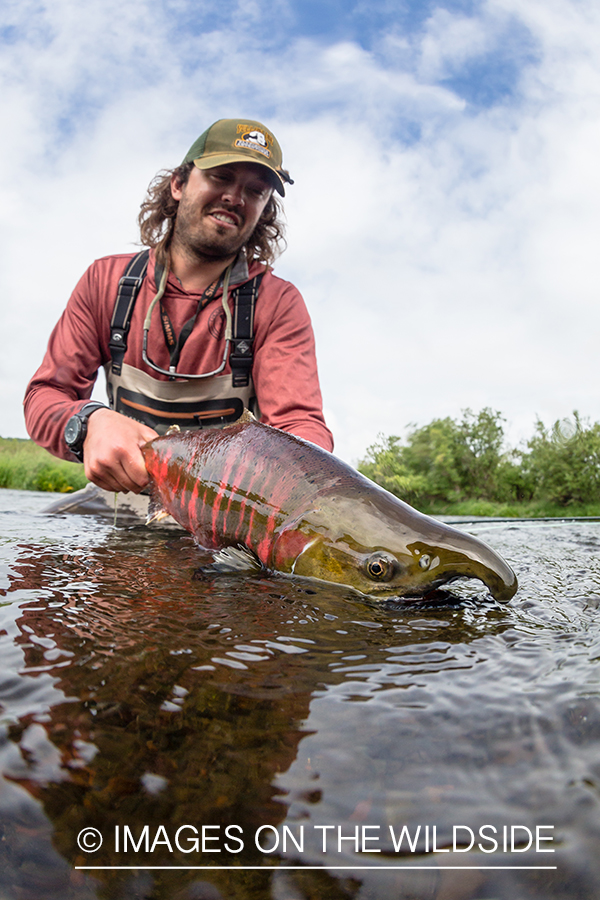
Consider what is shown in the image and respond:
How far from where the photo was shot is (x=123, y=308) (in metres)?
4.46

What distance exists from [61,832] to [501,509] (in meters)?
20.4

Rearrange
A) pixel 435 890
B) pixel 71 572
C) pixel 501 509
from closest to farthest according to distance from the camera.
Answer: pixel 435 890 → pixel 71 572 → pixel 501 509

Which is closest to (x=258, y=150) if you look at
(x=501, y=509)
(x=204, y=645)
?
(x=204, y=645)

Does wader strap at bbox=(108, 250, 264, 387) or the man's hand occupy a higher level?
wader strap at bbox=(108, 250, 264, 387)

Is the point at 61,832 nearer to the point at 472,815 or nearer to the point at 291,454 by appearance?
the point at 472,815

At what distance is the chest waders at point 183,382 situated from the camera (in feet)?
14.4

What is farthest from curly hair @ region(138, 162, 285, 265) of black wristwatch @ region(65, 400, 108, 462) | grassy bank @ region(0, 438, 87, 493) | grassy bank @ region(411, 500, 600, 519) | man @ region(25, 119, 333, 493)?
grassy bank @ region(411, 500, 600, 519)

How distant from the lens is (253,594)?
1848mm

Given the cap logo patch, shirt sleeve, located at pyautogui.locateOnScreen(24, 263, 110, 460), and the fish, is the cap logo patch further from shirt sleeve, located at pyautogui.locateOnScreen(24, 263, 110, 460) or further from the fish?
the fish

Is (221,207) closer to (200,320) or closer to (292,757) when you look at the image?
(200,320)

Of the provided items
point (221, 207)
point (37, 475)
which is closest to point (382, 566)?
point (221, 207)

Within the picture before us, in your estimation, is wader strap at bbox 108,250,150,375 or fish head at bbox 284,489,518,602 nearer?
fish head at bbox 284,489,518,602

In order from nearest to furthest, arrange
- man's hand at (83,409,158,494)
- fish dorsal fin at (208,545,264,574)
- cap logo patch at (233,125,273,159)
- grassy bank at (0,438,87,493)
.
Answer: fish dorsal fin at (208,545,264,574)
man's hand at (83,409,158,494)
cap logo patch at (233,125,273,159)
grassy bank at (0,438,87,493)

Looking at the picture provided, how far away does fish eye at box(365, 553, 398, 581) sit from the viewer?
1.85 meters
